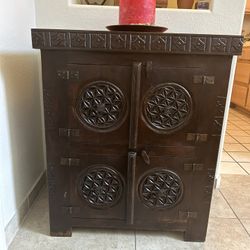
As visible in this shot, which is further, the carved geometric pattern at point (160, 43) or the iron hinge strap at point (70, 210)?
the iron hinge strap at point (70, 210)

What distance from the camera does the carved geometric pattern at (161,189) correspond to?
1.07m

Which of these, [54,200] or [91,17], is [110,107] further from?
[91,17]

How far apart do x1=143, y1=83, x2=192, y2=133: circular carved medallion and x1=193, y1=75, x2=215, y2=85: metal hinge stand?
5cm

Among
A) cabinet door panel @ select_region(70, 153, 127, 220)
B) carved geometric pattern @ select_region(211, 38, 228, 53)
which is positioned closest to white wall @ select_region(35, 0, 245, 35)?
carved geometric pattern @ select_region(211, 38, 228, 53)

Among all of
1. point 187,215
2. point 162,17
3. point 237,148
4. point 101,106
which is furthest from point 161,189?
point 237,148

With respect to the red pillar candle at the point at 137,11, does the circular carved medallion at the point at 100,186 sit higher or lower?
lower

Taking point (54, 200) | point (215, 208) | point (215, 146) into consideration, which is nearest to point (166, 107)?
point (215, 146)

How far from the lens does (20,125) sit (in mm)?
1229

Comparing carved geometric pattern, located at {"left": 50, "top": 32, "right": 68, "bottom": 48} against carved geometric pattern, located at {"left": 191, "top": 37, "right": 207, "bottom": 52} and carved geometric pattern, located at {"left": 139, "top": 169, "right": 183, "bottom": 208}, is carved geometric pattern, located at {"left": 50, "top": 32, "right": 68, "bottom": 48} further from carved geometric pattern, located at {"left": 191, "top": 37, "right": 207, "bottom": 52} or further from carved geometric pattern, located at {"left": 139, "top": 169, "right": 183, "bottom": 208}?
carved geometric pattern, located at {"left": 139, "top": 169, "right": 183, "bottom": 208}

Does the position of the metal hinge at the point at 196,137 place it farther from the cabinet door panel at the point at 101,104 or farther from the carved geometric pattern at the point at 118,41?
the carved geometric pattern at the point at 118,41

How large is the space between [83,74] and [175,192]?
0.62 metres

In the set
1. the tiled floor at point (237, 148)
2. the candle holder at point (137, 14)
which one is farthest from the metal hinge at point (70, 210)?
the tiled floor at point (237, 148)

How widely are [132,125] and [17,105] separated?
571 millimetres

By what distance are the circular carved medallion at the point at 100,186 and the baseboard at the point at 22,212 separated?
1.15 ft
